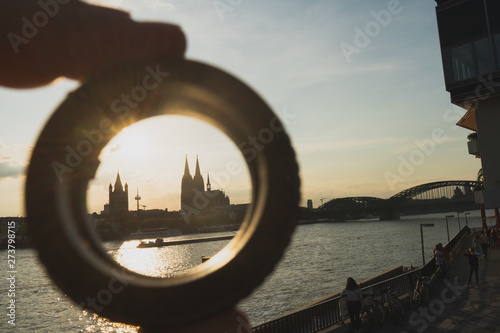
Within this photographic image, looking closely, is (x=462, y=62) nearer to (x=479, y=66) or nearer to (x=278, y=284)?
(x=479, y=66)

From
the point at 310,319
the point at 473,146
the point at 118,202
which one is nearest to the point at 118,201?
the point at 118,202

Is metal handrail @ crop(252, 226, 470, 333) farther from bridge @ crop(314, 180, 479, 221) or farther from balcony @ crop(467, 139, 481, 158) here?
bridge @ crop(314, 180, 479, 221)

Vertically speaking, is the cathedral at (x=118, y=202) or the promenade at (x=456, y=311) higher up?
the cathedral at (x=118, y=202)

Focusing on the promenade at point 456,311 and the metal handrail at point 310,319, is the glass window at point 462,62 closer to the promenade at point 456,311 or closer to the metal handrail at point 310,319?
the promenade at point 456,311

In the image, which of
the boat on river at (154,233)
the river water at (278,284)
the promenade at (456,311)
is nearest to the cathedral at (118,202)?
the boat on river at (154,233)

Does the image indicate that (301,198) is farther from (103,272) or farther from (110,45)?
(110,45)

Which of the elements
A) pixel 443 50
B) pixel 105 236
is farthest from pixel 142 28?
pixel 105 236
